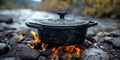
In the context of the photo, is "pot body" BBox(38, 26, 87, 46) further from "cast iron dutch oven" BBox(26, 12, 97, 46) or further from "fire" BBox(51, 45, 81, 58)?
"fire" BBox(51, 45, 81, 58)

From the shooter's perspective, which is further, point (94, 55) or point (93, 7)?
point (93, 7)

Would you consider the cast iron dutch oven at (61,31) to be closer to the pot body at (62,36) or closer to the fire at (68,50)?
the pot body at (62,36)

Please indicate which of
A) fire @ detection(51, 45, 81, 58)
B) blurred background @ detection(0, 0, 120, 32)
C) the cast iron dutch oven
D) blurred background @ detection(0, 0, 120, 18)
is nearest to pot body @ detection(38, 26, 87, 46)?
the cast iron dutch oven

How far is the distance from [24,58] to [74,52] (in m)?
0.96

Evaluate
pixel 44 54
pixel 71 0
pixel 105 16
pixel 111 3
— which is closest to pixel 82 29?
pixel 44 54

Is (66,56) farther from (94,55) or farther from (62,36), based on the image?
(94,55)

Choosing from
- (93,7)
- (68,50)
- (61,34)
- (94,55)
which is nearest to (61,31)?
(61,34)

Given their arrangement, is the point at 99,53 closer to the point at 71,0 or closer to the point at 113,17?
the point at 113,17

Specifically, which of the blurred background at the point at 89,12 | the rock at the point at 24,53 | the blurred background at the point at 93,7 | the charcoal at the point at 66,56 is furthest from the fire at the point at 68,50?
the blurred background at the point at 93,7

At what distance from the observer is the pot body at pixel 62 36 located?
3371mm

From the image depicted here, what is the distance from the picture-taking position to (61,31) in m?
3.35

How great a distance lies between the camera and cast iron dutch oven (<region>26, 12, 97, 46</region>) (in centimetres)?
327

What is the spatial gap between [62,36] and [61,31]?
0.33 ft

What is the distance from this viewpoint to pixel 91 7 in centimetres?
2022
